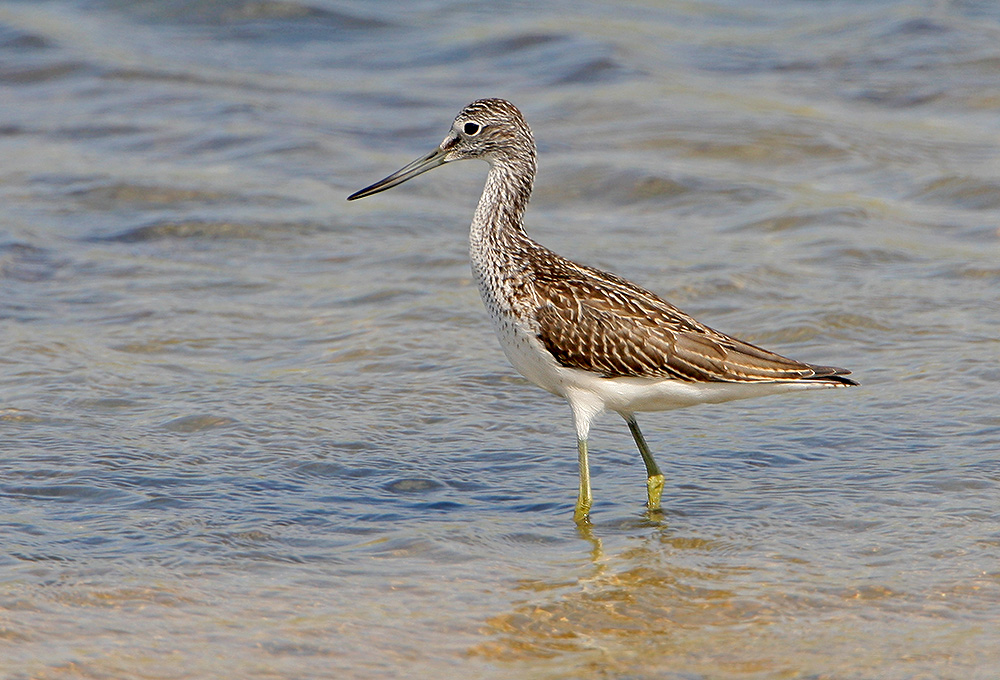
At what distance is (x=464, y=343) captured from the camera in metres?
9.10

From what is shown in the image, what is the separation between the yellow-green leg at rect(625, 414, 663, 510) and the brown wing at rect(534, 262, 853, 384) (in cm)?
50

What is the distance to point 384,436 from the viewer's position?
303 inches

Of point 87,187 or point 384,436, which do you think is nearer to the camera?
point 384,436

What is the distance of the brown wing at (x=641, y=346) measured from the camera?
6.50 meters

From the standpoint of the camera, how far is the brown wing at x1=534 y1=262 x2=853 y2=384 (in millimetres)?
6500

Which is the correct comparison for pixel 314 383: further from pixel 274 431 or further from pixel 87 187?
pixel 87 187

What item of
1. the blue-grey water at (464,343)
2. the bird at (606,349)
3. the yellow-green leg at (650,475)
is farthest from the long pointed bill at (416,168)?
the yellow-green leg at (650,475)

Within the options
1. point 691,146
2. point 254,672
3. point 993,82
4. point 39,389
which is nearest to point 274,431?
point 39,389

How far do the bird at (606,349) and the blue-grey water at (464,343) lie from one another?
1.86ft

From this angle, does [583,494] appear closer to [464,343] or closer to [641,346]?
[641,346]

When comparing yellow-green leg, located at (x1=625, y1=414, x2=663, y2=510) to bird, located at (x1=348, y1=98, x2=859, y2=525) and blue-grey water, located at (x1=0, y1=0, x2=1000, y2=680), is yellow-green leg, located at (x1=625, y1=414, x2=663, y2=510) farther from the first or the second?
blue-grey water, located at (x1=0, y1=0, x2=1000, y2=680)

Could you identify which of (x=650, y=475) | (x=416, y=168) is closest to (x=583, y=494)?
(x=650, y=475)

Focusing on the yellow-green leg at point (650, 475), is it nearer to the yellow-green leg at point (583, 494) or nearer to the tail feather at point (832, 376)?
the yellow-green leg at point (583, 494)

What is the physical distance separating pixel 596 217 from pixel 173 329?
153 inches
